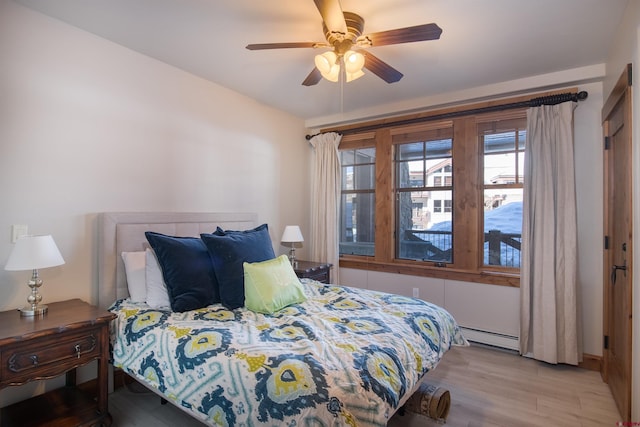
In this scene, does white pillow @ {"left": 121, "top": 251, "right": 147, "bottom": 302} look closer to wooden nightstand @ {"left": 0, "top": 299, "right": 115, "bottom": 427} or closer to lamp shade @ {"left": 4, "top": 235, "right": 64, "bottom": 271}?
wooden nightstand @ {"left": 0, "top": 299, "right": 115, "bottom": 427}

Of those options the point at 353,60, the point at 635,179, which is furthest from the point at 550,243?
the point at 353,60

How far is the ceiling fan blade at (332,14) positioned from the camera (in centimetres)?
167

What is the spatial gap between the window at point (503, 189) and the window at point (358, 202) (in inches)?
52.9

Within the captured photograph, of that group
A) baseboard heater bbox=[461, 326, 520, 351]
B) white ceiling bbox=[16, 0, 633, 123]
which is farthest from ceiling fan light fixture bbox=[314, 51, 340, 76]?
baseboard heater bbox=[461, 326, 520, 351]

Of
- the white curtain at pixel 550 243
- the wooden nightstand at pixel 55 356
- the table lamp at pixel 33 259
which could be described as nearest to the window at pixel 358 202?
the white curtain at pixel 550 243

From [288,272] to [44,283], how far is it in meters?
1.67

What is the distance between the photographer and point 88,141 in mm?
2408

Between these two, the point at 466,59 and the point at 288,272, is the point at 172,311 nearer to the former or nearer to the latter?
the point at 288,272

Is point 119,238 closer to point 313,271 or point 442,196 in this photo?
point 313,271

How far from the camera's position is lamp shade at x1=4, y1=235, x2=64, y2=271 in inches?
72.5

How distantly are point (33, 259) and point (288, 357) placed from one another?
1603 mm

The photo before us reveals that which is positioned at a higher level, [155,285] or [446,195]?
[446,195]

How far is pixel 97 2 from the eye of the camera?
6.73ft

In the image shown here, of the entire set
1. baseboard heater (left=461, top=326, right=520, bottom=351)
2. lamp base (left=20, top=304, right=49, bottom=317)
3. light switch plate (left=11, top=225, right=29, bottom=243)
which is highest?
light switch plate (left=11, top=225, right=29, bottom=243)
